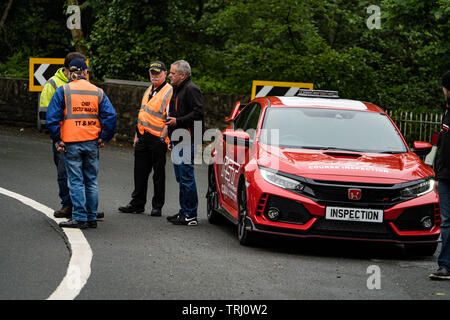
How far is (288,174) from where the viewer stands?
8.77 m

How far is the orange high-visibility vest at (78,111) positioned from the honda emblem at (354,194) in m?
3.12

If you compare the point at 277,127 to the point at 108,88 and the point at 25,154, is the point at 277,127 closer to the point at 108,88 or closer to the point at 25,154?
the point at 25,154

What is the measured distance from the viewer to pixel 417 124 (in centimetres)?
1988

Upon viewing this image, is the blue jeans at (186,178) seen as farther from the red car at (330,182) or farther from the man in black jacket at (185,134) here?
the red car at (330,182)

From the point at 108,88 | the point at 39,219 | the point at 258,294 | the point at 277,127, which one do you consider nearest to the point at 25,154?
the point at 108,88

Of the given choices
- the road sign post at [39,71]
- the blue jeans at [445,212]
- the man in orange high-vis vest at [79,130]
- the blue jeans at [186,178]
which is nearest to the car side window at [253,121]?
the blue jeans at [186,178]

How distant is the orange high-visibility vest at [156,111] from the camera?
1127cm

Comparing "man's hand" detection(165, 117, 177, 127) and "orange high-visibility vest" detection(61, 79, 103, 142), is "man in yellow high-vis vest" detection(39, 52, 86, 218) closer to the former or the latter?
"orange high-visibility vest" detection(61, 79, 103, 142)

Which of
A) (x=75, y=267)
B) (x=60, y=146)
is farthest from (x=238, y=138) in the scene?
(x=75, y=267)

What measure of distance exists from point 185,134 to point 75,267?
3.59 metres

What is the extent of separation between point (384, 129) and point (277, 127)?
4.16 feet

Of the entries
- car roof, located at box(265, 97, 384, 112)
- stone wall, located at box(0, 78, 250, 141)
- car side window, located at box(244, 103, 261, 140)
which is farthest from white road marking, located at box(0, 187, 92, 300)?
stone wall, located at box(0, 78, 250, 141)

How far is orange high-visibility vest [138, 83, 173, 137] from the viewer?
37.0 ft

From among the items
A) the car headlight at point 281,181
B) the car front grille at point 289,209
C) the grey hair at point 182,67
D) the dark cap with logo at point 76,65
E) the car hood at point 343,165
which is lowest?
the car front grille at point 289,209
